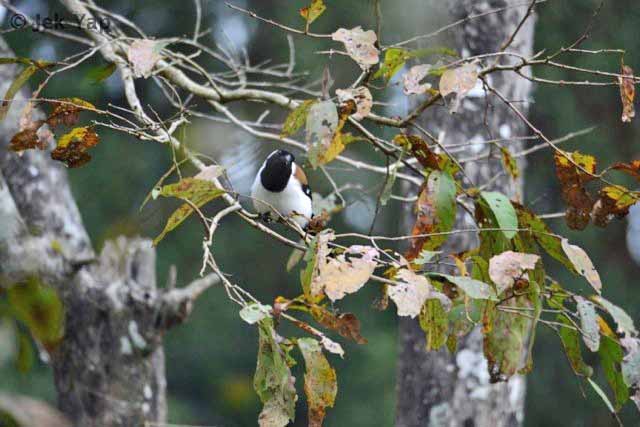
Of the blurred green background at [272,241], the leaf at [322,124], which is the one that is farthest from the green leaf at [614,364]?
the blurred green background at [272,241]

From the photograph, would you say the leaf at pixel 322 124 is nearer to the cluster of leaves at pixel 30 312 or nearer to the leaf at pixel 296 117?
the leaf at pixel 296 117

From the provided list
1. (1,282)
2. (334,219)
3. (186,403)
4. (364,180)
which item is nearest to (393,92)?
(364,180)

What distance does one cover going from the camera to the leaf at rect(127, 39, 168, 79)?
161 cm

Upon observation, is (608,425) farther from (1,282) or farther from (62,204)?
(1,282)

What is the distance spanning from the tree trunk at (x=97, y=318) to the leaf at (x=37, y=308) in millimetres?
2116

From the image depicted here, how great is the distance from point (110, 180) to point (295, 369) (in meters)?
2.25

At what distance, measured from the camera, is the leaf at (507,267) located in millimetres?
1463

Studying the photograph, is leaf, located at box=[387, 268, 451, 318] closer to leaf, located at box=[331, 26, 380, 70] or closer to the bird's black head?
leaf, located at box=[331, 26, 380, 70]

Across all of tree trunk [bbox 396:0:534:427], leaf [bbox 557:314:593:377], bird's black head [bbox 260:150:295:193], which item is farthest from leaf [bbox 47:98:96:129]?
tree trunk [bbox 396:0:534:427]

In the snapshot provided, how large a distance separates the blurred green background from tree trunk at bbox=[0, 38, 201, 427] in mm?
3188

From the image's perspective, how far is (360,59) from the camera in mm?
1594

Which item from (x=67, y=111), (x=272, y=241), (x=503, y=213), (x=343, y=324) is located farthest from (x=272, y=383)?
(x=272, y=241)

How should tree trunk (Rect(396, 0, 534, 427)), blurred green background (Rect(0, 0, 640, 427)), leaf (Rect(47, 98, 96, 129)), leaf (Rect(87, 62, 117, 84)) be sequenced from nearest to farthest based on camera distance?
leaf (Rect(47, 98, 96, 129)), leaf (Rect(87, 62, 117, 84)), tree trunk (Rect(396, 0, 534, 427)), blurred green background (Rect(0, 0, 640, 427))

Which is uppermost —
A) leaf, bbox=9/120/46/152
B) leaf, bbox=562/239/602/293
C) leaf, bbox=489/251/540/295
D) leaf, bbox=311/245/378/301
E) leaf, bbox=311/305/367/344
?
leaf, bbox=9/120/46/152
